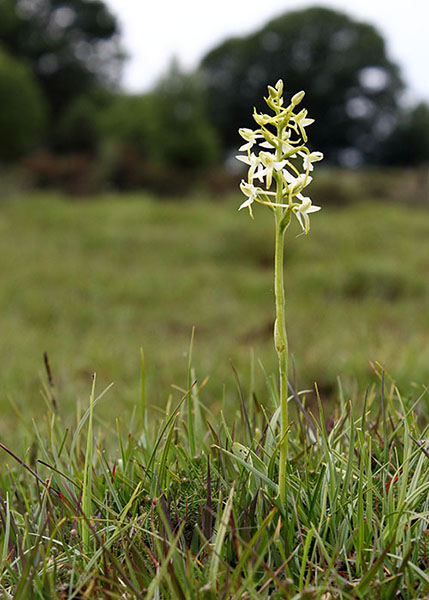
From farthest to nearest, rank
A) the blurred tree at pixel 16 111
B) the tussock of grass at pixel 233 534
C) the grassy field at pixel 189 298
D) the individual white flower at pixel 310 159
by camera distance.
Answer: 1. the blurred tree at pixel 16 111
2. the grassy field at pixel 189 298
3. the individual white flower at pixel 310 159
4. the tussock of grass at pixel 233 534

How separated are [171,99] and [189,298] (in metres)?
Result: 9.61

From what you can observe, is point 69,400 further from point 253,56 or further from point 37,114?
point 253,56

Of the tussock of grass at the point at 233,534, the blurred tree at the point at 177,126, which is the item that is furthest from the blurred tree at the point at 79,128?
the tussock of grass at the point at 233,534

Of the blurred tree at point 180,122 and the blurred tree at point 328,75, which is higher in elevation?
the blurred tree at point 328,75

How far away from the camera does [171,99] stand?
1498 cm

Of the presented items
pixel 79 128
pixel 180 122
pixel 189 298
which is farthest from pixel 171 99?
pixel 189 298

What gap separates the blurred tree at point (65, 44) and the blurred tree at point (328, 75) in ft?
17.5

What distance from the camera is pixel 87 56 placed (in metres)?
21.6

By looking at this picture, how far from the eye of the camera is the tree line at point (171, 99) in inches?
573

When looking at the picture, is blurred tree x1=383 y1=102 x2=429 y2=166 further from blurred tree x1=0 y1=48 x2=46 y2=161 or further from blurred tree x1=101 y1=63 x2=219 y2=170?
blurred tree x1=0 y1=48 x2=46 y2=161

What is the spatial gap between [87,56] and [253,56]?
322 inches

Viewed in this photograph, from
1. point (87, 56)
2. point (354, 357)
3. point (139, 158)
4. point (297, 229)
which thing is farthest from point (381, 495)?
point (87, 56)

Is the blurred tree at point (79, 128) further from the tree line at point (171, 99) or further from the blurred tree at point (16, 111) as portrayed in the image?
the blurred tree at point (16, 111)

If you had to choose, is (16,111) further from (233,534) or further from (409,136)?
(409,136)
